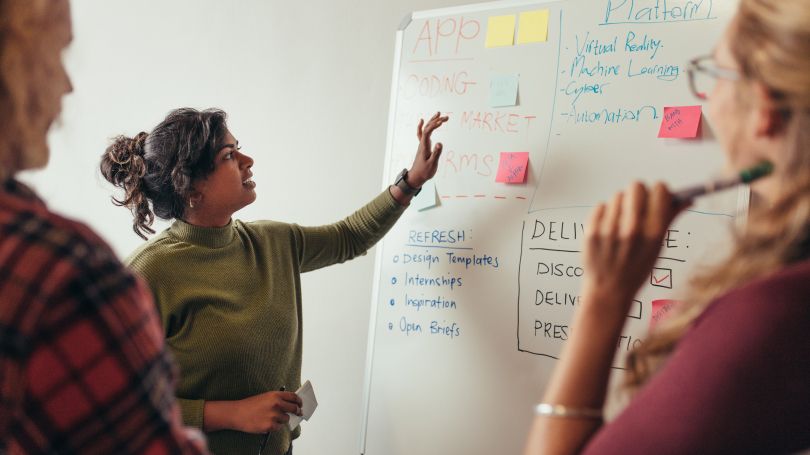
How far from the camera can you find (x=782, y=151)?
0.74 metres

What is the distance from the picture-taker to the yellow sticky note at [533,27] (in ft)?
5.30

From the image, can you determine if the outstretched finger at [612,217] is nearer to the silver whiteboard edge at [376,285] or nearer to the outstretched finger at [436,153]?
the outstretched finger at [436,153]

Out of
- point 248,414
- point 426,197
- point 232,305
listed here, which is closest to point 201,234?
point 232,305

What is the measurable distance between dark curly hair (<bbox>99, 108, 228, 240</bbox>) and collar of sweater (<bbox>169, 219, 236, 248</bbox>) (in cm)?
5

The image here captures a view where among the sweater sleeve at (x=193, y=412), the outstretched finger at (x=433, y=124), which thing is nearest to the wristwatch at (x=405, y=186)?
the outstretched finger at (x=433, y=124)

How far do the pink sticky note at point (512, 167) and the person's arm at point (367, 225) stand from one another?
6.6 inches

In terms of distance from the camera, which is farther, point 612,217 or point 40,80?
point 612,217

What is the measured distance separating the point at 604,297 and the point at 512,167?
2.75 ft

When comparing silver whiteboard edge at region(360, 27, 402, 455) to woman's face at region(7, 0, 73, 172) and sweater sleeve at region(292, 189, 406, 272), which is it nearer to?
sweater sleeve at region(292, 189, 406, 272)

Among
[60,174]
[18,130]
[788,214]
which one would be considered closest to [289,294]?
[18,130]

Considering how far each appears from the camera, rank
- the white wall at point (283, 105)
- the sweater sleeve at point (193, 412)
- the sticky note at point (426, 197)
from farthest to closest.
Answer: the white wall at point (283, 105), the sticky note at point (426, 197), the sweater sleeve at point (193, 412)

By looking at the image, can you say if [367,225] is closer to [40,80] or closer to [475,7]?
[475,7]

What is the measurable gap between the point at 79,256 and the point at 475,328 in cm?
117

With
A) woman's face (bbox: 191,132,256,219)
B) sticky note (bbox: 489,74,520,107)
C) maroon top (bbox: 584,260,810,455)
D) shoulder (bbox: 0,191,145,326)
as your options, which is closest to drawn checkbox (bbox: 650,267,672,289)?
sticky note (bbox: 489,74,520,107)
